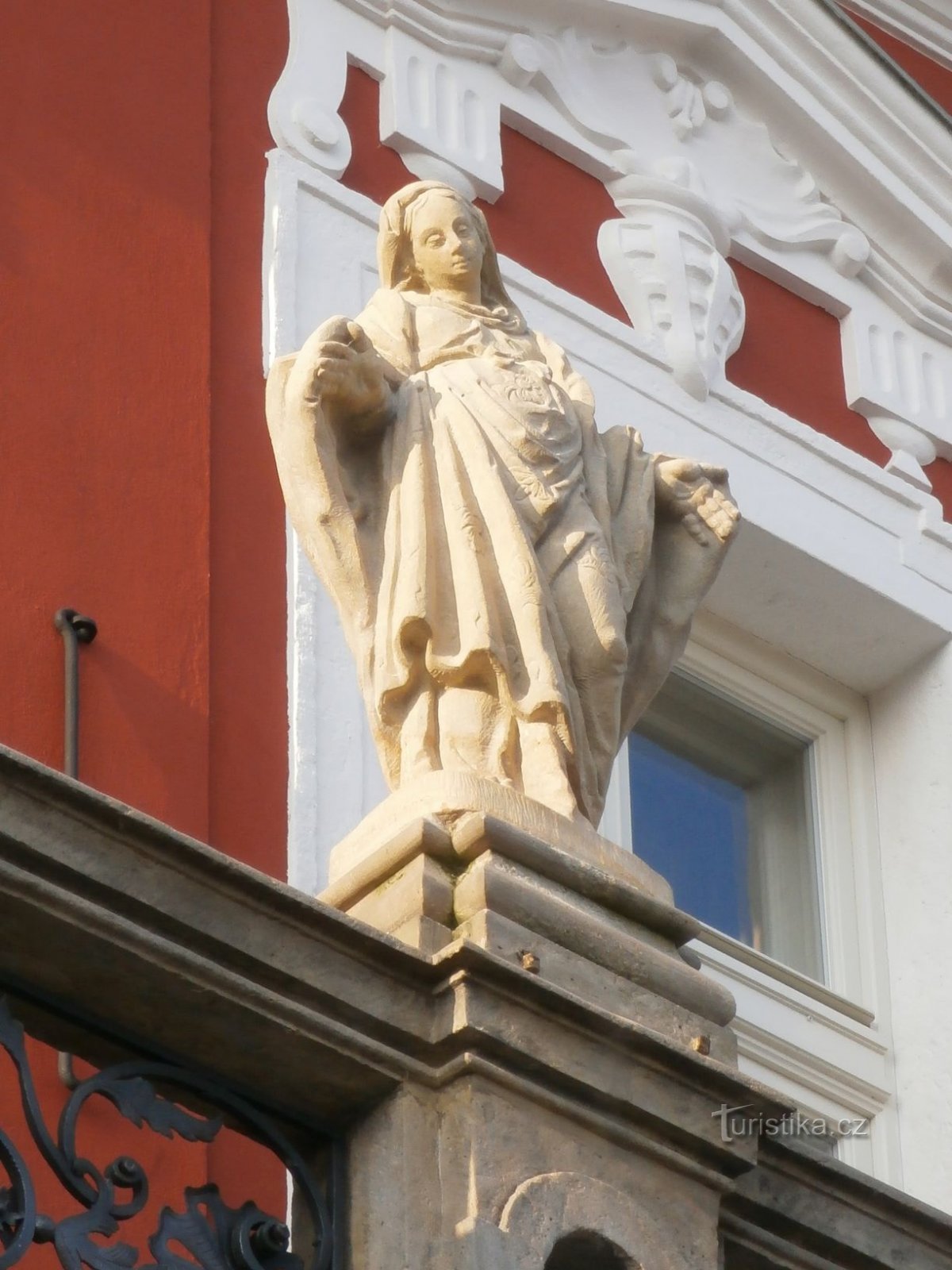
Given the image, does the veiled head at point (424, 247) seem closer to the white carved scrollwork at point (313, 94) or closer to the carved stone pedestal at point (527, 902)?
the carved stone pedestal at point (527, 902)

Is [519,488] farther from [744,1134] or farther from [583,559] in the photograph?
[744,1134]

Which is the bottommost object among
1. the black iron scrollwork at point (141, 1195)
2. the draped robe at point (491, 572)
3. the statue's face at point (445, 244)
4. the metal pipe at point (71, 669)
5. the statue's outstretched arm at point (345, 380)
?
the black iron scrollwork at point (141, 1195)

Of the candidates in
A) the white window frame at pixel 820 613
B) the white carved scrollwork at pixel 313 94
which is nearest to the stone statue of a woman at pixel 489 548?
the white window frame at pixel 820 613

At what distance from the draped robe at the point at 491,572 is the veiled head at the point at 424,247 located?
1.27 ft

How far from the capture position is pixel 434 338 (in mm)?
5941

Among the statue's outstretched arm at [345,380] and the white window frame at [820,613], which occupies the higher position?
the white window frame at [820,613]

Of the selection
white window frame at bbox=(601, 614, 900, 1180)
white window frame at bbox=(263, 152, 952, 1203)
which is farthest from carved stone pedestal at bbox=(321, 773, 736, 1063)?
white window frame at bbox=(601, 614, 900, 1180)

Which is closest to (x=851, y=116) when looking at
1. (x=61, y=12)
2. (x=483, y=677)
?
(x=61, y=12)

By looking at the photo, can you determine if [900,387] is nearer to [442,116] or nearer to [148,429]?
[442,116]

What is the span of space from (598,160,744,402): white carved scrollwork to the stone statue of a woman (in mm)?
2958

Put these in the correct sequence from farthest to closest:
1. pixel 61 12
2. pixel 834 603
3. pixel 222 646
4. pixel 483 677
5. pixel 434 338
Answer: pixel 834 603, pixel 61 12, pixel 222 646, pixel 434 338, pixel 483 677

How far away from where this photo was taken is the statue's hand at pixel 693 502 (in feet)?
19.2

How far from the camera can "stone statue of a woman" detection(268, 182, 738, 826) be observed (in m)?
5.41

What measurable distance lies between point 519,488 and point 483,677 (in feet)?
1.09
